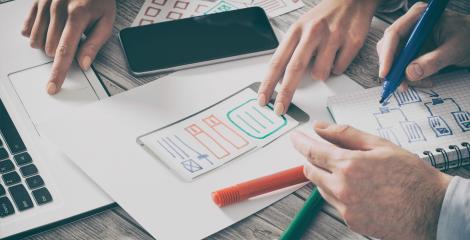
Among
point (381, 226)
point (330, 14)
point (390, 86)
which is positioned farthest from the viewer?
point (330, 14)

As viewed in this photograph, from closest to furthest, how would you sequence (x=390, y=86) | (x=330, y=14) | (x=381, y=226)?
(x=381, y=226) → (x=390, y=86) → (x=330, y=14)

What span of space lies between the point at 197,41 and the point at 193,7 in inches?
4.4

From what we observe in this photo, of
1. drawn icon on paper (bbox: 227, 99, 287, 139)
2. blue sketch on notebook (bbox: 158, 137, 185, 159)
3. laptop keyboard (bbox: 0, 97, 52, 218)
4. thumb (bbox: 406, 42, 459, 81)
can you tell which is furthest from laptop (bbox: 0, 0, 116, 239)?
thumb (bbox: 406, 42, 459, 81)

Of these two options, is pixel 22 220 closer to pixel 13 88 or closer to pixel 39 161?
pixel 39 161

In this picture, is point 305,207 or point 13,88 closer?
point 305,207

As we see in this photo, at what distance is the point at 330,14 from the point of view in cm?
99

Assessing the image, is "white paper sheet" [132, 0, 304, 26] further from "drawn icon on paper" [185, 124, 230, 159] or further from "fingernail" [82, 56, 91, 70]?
"drawn icon on paper" [185, 124, 230, 159]

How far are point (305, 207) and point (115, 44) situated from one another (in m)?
0.45

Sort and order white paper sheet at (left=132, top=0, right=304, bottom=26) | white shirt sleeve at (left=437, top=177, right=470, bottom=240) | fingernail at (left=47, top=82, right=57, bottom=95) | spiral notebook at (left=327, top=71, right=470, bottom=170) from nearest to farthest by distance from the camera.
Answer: white shirt sleeve at (left=437, top=177, right=470, bottom=240) < spiral notebook at (left=327, top=71, right=470, bottom=170) < fingernail at (left=47, top=82, right=57, bottom=95) < white paper sheet at (left=132, top=0, right=304, bottom=26)

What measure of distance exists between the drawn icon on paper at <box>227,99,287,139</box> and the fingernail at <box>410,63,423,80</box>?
20 centimetres

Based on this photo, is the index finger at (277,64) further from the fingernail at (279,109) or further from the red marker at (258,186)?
the red marker at (258,186)

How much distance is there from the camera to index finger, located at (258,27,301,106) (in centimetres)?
89

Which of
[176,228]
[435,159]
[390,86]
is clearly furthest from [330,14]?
[176,228]

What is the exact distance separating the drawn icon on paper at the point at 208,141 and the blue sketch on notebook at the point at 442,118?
0.30 meters
